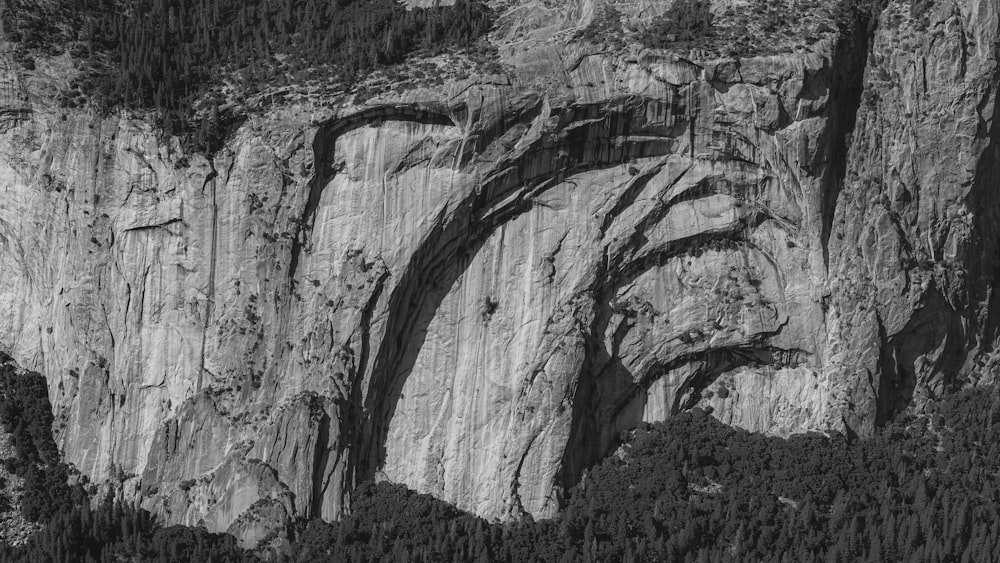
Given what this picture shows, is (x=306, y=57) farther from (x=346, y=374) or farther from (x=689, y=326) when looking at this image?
(x=689, y=326)

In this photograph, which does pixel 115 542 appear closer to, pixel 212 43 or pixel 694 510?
pixel 212 43

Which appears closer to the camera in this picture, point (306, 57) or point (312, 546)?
point (312, 546)

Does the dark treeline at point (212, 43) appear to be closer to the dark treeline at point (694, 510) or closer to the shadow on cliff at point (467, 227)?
the shadow on cliff at point (467, 227)

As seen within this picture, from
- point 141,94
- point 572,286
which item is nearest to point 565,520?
point 572,286

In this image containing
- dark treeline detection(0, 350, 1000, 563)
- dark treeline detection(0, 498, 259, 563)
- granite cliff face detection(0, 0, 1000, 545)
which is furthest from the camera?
granite cliff face detection(0, 0, 1000, 545)

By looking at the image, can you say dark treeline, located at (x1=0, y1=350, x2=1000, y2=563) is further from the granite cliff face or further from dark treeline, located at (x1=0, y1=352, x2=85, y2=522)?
the granite cliff face

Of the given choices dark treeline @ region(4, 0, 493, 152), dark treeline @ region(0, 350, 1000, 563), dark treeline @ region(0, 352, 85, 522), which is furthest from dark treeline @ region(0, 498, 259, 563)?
dark treeline @ region(4, 0, 493, 152)

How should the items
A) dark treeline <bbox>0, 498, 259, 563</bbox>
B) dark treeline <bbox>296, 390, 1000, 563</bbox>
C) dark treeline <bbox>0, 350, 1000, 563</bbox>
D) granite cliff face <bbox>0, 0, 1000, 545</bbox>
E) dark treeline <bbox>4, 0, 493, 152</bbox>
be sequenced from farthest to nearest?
dark treeline <bbox>4, 0, 493, 152</bbox>, granite cliff face <bbox>0, 0, 1000, 545</bbox>, dark treeline <bbox>296, 390, 1000, 563</bbox>, dark treeline <bbox>0, 350, 1000, 563</bbox>, dark treeline <bbox>0, 498, 259, 563</bbox>

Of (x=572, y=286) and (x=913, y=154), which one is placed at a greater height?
(x=913, y=154)
